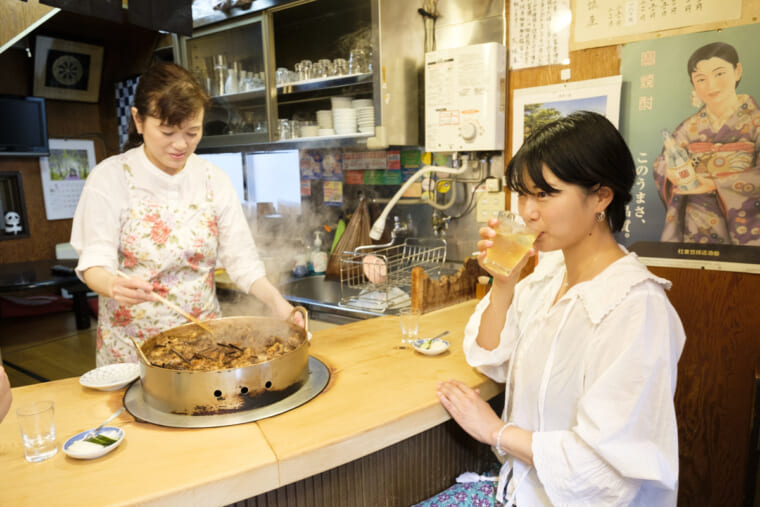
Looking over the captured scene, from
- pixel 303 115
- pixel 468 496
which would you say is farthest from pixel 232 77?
pixel 468 496

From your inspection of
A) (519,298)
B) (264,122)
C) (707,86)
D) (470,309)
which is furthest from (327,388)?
(264,122)

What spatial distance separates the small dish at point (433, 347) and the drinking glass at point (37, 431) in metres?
1.09

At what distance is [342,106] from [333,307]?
1.24 metres

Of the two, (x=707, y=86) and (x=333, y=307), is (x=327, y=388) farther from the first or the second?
(x=707, y=86)

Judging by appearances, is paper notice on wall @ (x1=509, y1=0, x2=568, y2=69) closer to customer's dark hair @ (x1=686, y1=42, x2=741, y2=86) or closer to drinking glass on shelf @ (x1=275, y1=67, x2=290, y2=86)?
customer's dark hair @ (x1=686, y1=42, x2=741, y2=86)

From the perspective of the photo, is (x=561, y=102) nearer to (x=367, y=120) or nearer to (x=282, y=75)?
(x=367, y=120)

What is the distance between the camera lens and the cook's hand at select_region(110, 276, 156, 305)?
160 cm

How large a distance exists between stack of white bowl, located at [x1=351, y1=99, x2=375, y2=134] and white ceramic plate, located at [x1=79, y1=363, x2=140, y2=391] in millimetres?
1851

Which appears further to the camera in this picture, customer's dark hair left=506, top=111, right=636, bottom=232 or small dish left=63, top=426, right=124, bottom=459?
customer's dark hair left=506, top=111, right=636, bottom=232

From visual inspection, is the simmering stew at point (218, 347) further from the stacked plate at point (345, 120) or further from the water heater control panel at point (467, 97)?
the stacked plate at point (345, 120)

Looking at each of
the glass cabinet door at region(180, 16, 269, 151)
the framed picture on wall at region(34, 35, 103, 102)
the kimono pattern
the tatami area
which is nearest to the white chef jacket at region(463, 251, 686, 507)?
the kimono pattern

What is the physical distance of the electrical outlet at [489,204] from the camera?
2.88 m

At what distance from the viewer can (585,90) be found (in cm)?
246

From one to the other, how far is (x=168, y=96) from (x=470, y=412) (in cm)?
154
